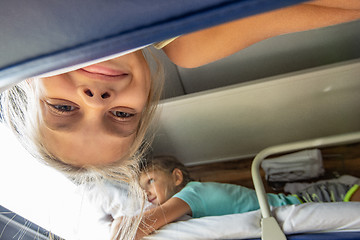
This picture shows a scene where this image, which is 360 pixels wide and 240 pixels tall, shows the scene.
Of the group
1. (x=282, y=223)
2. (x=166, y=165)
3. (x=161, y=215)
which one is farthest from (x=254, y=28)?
(x=166, y=165)

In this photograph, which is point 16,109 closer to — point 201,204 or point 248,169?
point 201,204

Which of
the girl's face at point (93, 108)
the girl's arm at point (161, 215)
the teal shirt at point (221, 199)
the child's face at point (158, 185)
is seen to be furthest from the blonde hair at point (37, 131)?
the child's face at point (158, 185)

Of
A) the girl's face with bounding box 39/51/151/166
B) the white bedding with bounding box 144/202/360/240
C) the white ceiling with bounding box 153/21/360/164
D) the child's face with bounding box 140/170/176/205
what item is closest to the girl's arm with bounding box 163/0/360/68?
the girl's face with bounding box 39/51/151/166

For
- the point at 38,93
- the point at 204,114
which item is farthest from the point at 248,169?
the point at 38,93

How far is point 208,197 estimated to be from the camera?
1429 millimetres

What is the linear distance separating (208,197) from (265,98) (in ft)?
1.62

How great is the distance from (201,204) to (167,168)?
11.2 inches

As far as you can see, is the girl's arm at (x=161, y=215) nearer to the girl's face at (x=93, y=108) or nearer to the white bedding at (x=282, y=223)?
the white bedding at (x=282, y=223)

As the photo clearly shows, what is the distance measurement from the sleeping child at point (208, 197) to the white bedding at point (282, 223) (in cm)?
9

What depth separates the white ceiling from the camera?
1.42 metres

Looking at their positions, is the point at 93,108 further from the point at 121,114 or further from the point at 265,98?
the point at 265,98

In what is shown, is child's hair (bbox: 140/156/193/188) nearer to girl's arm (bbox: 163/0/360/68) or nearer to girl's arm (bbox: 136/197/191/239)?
girl's arm (bbox: 136/197/191/239)

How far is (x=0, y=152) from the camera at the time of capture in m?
0.56

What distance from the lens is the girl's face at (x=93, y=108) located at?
55 cm
